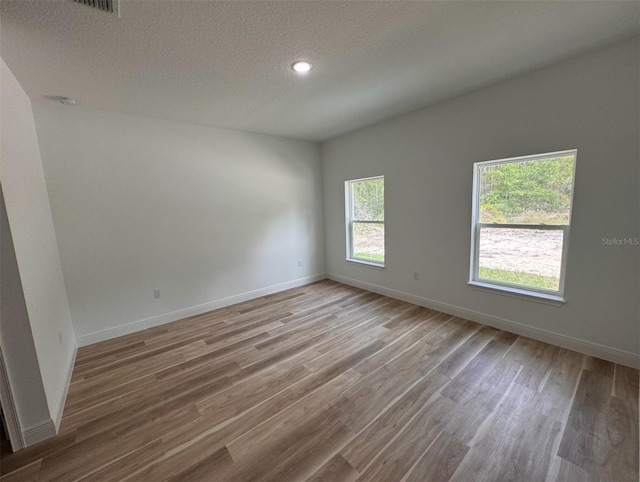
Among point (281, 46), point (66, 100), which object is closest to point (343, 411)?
point (281, 46)

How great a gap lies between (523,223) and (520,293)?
74cm

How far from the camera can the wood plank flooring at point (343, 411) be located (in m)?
1.44

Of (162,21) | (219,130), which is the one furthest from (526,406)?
(219,130)

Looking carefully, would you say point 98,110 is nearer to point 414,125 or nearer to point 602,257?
point 414,125

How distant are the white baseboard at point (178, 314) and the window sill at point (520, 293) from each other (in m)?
2.87

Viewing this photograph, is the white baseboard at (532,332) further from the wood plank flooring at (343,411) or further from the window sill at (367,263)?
the window sill at (367,263)

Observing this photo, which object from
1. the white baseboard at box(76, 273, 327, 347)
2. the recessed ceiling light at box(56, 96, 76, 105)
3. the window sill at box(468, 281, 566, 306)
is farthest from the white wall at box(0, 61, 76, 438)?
the window sill at box(468, 281, 566, 306)

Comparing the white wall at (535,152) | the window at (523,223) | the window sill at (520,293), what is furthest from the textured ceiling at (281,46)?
the window sill at (520,293)

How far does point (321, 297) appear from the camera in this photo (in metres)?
4.11

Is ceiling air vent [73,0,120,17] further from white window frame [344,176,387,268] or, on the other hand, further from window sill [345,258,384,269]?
window sill [345,258,384,269]

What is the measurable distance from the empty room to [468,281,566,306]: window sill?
0.09 ft

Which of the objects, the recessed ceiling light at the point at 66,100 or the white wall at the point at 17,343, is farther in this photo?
the recessed ceiling light at the point at 66,100

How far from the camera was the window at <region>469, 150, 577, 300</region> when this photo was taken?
2.47 m

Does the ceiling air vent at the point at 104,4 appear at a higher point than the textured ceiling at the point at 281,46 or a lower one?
lower
